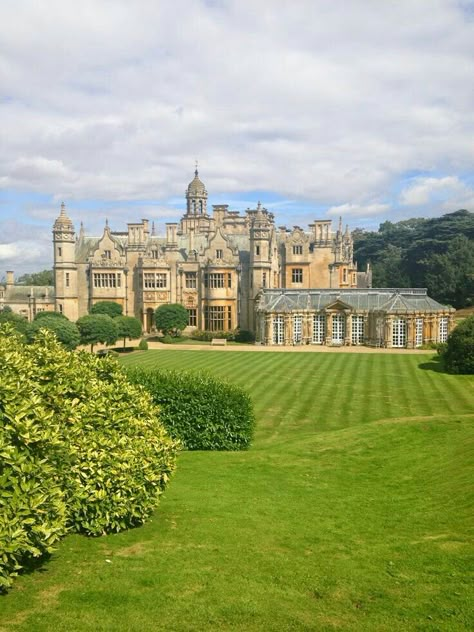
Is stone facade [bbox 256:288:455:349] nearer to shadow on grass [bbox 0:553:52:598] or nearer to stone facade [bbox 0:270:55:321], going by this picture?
stone facade [bbox 0:270:55:321]

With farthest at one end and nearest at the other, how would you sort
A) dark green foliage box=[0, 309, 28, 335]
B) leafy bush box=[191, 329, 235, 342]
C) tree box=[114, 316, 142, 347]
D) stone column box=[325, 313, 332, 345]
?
leafy bush box=[191, 329, 235, 342] < stone column box=[325, 313, 332, 345] < tree box=[114, 316, 142, 347] < dark green foliage box=[0, 309, 28, 335]

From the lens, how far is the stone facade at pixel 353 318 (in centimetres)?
Answer: 5641

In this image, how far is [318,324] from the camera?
60.1m

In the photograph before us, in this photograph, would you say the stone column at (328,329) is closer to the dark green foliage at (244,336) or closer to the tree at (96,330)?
the dark green foliage at (244,336)

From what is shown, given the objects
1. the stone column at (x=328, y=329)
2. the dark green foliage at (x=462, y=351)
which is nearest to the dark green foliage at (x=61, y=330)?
the stone column at (x=328, y=329)

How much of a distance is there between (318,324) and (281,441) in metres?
37.2

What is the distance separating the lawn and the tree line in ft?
236

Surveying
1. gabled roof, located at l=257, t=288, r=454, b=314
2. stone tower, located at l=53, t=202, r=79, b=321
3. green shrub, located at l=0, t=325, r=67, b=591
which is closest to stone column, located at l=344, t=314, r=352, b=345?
gabled roof, located at l=257, t=288, r=454, b=314

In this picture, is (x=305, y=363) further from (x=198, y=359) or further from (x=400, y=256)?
(x=400, y=256)

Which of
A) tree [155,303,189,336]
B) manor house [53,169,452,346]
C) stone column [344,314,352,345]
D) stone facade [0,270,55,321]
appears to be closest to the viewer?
stone column [344,314,352,345]

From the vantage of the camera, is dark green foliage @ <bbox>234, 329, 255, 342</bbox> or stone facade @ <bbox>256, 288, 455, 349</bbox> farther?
dark green foliage @ <bbox>234, 329, 255, 342</bbox>

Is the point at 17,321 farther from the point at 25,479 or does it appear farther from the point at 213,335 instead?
the point at 25,479

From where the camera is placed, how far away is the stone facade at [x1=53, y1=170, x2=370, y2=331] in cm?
6762

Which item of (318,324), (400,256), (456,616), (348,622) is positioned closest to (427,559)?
(456,616)
